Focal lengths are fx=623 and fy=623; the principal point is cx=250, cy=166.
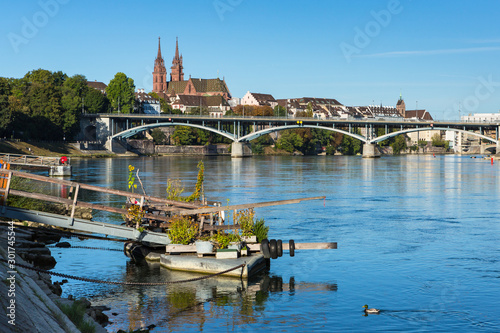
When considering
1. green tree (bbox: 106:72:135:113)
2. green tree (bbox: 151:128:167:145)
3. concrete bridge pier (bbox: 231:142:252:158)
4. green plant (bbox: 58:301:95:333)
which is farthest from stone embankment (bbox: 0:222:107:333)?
green tree (bbox: 151:128:167:145)

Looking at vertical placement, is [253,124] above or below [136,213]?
above

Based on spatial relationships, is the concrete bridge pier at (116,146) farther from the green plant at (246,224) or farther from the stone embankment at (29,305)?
the stone embankment at (29,305)

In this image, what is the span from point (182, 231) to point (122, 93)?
14054 centimetres

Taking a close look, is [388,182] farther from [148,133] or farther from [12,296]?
[148,133]

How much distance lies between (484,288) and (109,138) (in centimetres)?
12630

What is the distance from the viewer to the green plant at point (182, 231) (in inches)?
778

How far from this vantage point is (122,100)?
156 metres

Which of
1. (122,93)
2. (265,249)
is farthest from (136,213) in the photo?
(122,93)

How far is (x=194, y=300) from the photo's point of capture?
1634 cm

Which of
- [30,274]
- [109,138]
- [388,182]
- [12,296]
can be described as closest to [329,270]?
[30,274]

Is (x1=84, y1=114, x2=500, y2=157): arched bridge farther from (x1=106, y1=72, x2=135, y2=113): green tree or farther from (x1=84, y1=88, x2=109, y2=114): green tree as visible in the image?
(x1=106, y1=72, x2=135, y2=113): green tree

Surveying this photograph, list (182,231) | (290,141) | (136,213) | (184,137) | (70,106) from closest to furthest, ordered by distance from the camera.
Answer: (182,231), (136,213), (70,106), (184,137), (290,141)

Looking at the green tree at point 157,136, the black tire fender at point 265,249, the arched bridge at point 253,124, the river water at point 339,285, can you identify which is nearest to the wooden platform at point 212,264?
the black tire fender at point 265,249

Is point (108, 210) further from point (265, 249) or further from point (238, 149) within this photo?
point (238, 149)
